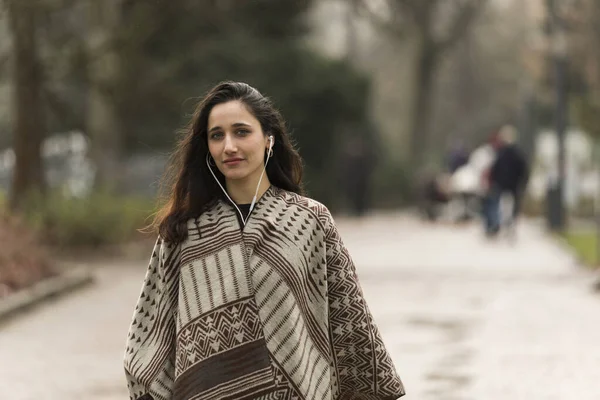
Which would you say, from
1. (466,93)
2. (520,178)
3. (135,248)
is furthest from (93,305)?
(466,93)

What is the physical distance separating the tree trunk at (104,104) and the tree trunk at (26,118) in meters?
1.16

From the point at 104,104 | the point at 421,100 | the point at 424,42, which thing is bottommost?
the point at 421,100

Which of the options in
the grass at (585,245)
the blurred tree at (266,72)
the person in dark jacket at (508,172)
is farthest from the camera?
the blurred tree at (266,72)

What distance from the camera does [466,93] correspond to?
234ft

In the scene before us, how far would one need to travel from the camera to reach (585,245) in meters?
23.5

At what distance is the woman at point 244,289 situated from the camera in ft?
13.2

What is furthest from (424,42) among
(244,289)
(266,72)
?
(244,289)

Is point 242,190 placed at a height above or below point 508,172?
above

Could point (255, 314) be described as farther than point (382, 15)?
No

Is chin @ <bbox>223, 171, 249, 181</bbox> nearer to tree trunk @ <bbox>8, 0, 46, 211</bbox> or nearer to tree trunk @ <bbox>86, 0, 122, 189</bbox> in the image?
tree trunk @ <bbox>8, 0, 46, 211</bbox>

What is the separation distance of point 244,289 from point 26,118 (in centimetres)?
1609

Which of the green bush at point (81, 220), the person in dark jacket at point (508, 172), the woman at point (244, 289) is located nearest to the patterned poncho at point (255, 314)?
the woman at point (244, 289)

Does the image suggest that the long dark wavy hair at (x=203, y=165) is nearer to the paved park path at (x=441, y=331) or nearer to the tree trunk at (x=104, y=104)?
the paved park path at (x=441, y=331)

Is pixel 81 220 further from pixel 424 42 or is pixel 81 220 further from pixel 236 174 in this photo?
pixel 424 42
